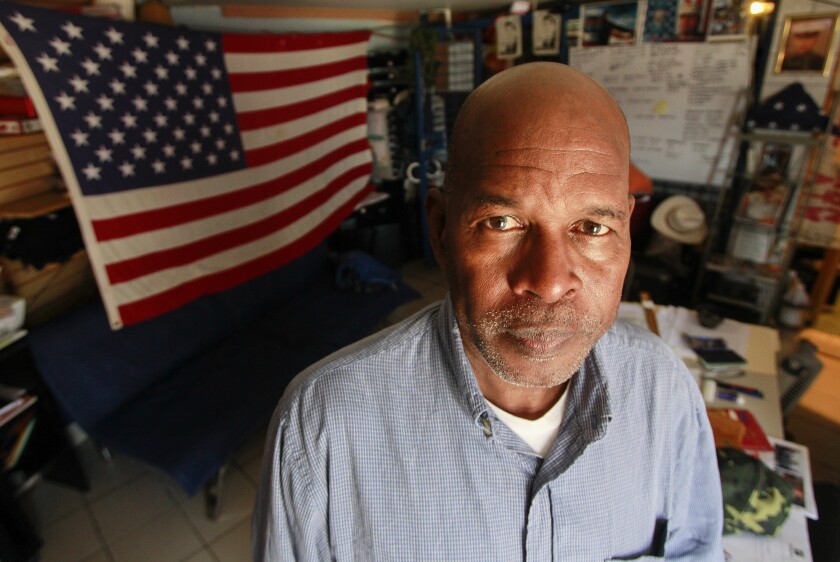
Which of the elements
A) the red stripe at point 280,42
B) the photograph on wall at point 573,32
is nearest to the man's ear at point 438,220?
the red stripe at point 280,42

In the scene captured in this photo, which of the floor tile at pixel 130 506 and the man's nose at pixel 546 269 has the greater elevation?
the man's nose at pixel 546 269

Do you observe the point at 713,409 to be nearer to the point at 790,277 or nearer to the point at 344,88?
the point at 790,277

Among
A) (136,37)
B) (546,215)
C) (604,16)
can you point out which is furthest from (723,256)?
(136,37)

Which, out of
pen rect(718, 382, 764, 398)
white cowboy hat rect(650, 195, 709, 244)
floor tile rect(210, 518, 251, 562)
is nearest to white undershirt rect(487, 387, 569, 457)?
pen rect(718, 382, 764, 398)

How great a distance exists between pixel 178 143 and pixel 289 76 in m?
1.00

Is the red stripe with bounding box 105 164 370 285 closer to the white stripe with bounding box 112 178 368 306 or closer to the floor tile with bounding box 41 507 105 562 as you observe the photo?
the white stripe with bounding box 112 178 368 306

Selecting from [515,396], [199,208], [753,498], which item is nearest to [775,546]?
[753,498]

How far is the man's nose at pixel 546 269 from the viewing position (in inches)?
28.0

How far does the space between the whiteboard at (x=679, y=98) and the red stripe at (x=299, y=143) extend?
7.04ft

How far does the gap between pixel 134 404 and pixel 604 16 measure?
4.52 meters

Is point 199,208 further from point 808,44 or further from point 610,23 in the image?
point 808,44

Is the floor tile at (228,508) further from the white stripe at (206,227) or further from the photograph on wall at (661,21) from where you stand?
the photograph on wall at (661,21)

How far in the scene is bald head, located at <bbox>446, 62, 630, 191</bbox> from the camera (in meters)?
0.73

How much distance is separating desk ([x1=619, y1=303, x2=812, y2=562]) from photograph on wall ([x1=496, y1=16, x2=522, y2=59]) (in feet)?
10.1
